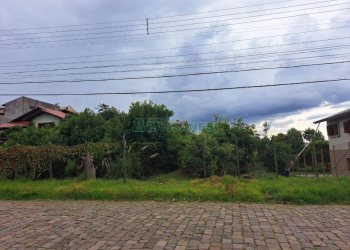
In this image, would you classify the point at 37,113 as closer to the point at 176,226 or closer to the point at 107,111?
the point at 107,111

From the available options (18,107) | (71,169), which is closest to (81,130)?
(71,169)

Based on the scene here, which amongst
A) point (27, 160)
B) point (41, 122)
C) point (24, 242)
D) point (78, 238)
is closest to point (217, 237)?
point (78, 238)

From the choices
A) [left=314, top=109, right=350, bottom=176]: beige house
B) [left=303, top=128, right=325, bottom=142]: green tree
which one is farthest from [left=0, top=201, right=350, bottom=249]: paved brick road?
[left=314, top=109, right=350, bottom=176]: beige house

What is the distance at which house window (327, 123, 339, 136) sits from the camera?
1255 inches

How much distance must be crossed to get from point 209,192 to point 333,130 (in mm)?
24841

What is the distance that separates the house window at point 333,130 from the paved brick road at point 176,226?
81.2 ft

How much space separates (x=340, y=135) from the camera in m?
31.0

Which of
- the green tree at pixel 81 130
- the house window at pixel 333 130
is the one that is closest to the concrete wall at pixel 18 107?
the green tree at pixel 81 130

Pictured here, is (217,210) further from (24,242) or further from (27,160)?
(27,160)

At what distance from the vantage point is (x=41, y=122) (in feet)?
133

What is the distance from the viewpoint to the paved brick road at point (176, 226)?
574cm

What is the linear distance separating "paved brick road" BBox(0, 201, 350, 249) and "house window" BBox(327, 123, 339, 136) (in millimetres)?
24745

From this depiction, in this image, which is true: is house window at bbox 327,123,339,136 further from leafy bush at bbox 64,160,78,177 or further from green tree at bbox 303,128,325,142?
leafy bush at bbox 64,160,78,177

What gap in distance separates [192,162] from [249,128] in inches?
202
